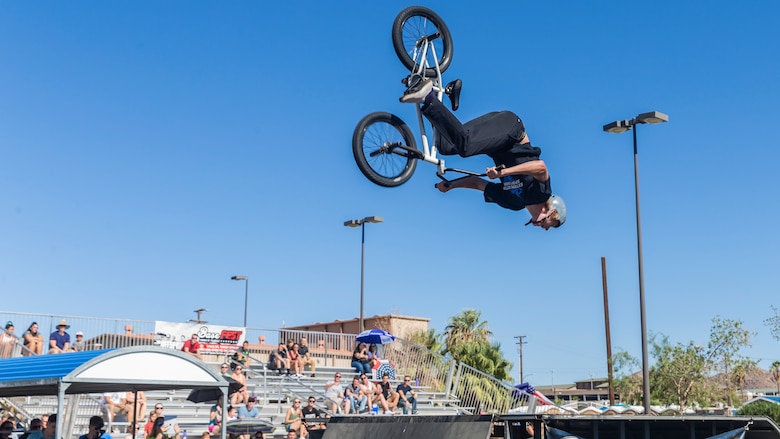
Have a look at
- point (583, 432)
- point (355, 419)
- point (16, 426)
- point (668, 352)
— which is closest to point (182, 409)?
point (16, 426)

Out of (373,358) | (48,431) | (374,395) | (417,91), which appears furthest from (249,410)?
(417,91)

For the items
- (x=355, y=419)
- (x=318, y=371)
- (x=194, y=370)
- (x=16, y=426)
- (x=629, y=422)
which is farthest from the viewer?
(x=318, y=371)

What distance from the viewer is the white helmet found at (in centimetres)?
967

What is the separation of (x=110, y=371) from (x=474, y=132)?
538cm

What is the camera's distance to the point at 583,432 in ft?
26.8

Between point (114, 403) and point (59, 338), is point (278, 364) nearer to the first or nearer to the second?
point (59, 338)

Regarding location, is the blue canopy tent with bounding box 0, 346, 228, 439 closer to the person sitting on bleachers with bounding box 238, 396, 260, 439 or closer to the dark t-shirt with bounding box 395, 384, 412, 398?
the person sitting on bleachers with bounding box 238, 396, 260, 439

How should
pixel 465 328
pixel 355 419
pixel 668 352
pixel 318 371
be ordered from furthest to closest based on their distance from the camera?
pixel 465 328 < pixel 668 352 < pixel 318 371 < pixel 355 419

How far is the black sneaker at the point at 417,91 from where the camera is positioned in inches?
357

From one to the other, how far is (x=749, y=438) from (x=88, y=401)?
12.4 m

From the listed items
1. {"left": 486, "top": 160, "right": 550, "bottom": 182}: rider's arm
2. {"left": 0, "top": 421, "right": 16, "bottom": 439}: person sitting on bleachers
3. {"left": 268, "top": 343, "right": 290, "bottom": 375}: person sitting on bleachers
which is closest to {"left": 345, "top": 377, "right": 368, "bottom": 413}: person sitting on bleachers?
{"left": 268, "top": 343, "right": 290, "bottom": 375}: person sitting on bleachers

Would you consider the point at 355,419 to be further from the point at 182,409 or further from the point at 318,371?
the point at 318,371

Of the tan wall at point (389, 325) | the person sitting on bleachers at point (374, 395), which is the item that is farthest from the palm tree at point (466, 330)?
the person sitting on bleachers at point (374, 395)

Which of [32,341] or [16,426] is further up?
[32,341]
